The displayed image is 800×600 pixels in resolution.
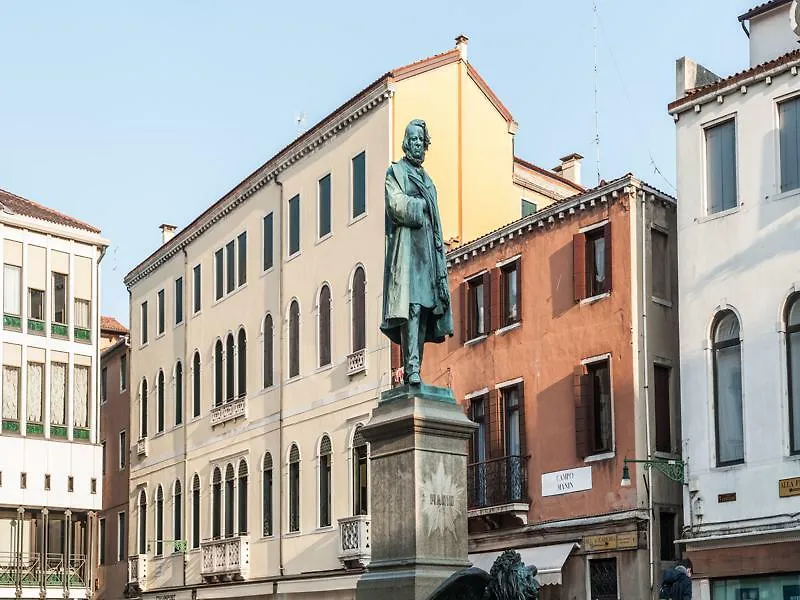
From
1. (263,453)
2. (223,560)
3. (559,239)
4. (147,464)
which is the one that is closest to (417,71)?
(559,239)

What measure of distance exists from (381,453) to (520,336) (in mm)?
19443

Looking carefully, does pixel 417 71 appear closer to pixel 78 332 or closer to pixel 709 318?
pixel 709 318

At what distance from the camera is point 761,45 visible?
98.1ft

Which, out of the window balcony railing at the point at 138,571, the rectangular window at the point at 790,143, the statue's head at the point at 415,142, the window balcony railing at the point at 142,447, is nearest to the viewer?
the statue's head at the point at 415,142

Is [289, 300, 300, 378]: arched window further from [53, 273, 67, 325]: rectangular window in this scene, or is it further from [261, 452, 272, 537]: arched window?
[53, 273, 67, 325]: rectangular window

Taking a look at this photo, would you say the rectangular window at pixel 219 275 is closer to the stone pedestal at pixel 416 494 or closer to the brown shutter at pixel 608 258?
the brown shutter at pixel 608 258

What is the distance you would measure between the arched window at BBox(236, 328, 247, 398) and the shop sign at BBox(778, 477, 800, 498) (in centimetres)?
2087

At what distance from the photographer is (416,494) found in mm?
12359

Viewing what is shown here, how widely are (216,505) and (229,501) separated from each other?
45.4 inches

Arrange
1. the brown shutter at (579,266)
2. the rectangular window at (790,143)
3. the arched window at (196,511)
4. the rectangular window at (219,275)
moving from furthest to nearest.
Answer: the arched window at (196,511), the rectangular window at (219,275), the brown shutter at (579,266), the rectangular window at (790,143)

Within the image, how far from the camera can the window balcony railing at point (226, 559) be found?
1647 inches

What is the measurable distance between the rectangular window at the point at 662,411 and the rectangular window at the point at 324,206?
39.5 ft

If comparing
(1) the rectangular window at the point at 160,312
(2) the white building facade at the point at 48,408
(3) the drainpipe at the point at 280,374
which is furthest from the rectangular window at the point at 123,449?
(3) the drainpipe at the point at 280,374

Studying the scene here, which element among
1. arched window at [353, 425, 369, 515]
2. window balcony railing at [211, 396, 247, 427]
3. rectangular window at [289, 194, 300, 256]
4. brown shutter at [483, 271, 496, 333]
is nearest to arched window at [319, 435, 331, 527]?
arched window at [353, 425, 369, 515]
